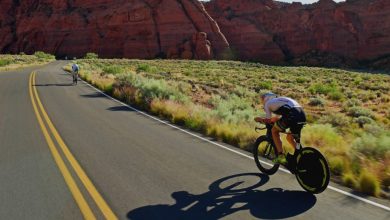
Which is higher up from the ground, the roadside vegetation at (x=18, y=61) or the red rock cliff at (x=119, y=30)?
the red rock cliff at (x=119, y=30)

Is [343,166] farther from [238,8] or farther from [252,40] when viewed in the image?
[238,8]

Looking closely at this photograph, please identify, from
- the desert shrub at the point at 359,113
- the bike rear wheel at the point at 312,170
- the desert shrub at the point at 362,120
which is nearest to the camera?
the bike rear wheel at the point at 312,170

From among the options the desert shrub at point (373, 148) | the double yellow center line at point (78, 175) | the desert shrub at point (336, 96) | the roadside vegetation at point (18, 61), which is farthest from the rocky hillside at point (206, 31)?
the desert shrub at point (373, 148)

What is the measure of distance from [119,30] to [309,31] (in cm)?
5012

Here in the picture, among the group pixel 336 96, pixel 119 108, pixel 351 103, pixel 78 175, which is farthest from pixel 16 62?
pixel 78 175

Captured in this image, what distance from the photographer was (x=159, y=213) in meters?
6.29

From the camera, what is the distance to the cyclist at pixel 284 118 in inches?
293

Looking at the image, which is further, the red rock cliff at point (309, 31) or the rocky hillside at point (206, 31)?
the red rock cliff at point (309, 31)

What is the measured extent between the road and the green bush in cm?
46

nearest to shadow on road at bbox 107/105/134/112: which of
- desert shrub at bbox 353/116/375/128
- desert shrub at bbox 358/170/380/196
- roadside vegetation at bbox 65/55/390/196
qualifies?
roadside vegetation at bbox 65/55/390/196

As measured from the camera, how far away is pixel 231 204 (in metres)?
6.69

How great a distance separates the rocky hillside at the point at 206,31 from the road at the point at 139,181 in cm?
8738

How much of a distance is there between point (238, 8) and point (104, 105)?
359 feet

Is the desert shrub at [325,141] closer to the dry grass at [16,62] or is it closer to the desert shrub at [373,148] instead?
the desert shrub at [373,148]
